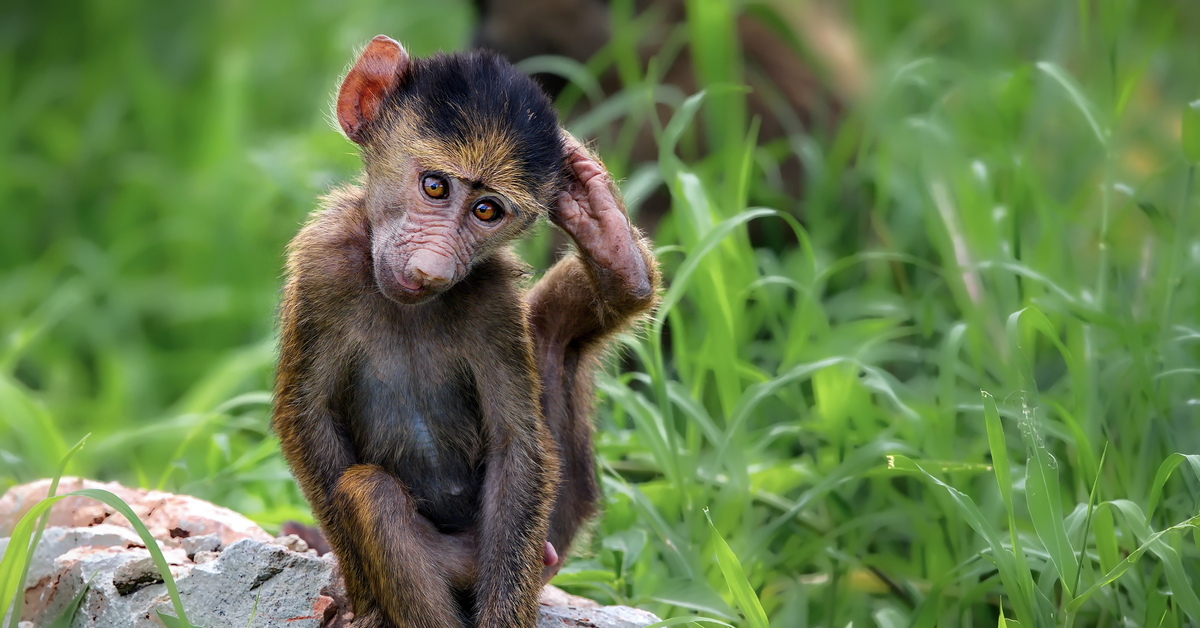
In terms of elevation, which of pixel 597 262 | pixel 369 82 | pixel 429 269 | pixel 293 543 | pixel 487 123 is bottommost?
pixel 293 543

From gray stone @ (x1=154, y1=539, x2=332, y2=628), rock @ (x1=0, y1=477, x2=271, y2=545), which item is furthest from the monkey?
rock @ (x1=0, y1=477, x2=271, y2=545)

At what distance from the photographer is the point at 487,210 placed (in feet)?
10.5

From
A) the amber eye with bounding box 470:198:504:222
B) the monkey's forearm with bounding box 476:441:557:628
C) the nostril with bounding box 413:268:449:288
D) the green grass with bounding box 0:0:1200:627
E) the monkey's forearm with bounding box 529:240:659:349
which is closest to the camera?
the nostril with bounding box 413:268:449:288

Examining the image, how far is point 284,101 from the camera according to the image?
9.08m

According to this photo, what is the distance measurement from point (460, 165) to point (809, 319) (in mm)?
1804

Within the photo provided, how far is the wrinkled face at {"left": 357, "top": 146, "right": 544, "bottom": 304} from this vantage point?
3.03 metres

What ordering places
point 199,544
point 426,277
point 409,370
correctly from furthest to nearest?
1. point 199,544
2. point 409,370
3. point 426,277

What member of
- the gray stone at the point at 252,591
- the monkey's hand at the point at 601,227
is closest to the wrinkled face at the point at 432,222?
the monkey's hand at the point at 601,227

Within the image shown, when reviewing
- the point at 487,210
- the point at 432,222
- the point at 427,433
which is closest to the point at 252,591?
the point at 427,433

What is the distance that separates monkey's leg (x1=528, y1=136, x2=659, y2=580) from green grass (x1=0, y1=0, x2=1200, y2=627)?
33 cm

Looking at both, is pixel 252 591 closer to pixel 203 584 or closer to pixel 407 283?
pixel 203 584

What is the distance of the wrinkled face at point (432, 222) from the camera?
303 centimetres

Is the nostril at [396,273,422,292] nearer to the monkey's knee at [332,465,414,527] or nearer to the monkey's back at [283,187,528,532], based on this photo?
the monkey's back at [283,187,528,532]

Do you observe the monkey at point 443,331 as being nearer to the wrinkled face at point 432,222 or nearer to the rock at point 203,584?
the wrinkled face at point 432,222
